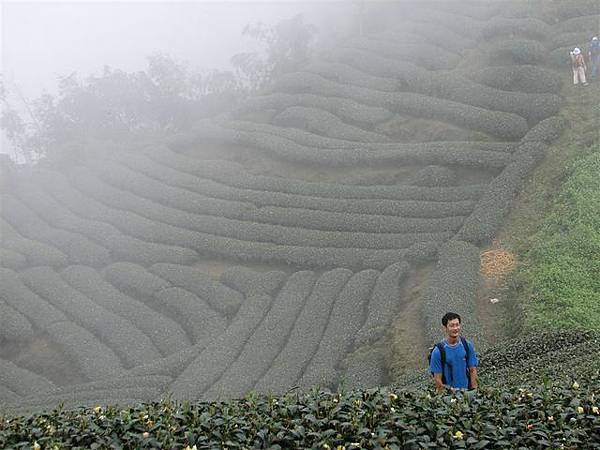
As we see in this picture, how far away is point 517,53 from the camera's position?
27.5 meters

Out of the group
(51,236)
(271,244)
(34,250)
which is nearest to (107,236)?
(51,236)

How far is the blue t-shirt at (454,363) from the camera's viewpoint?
775 centimetres

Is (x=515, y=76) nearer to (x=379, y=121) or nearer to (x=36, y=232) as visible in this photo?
(x=379, y=121)

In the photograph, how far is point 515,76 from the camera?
2647 cm

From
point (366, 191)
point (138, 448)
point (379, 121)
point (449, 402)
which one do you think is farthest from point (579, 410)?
point (379, 121)

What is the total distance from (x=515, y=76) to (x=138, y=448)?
23.8 m

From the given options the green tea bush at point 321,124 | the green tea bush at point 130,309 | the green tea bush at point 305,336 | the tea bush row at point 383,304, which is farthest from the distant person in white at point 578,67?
the green tea bush at point 130,309

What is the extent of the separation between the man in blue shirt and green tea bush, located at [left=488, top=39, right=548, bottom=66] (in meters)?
21.8

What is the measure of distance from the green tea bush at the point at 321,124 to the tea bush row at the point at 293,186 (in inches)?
120

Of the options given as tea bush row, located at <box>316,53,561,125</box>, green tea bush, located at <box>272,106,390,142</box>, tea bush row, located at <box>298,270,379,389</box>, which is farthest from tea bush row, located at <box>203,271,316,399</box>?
tea bush row, located at <box>316,53,561,125</box>

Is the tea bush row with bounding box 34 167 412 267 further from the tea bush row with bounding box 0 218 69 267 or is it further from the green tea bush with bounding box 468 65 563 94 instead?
the green tea bush with bounding box 468 65 563 94

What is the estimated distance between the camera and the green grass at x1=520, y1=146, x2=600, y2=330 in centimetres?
1356

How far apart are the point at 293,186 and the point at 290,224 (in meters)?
2.38

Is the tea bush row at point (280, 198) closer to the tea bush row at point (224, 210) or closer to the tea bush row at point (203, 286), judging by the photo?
the tea bush row at point (224, 210)
